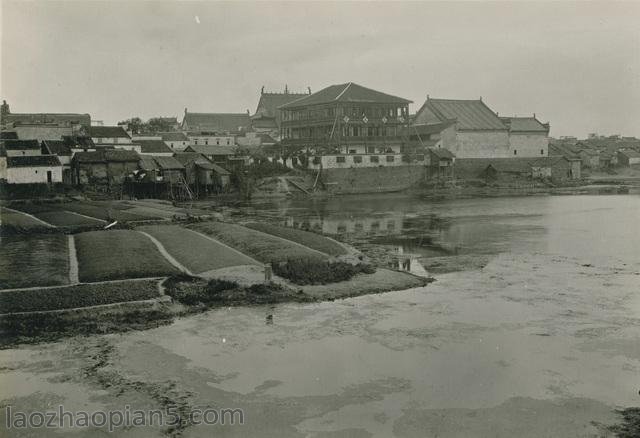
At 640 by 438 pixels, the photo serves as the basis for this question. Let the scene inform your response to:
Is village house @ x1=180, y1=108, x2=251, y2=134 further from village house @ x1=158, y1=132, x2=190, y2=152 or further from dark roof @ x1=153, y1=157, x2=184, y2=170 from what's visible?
dark roof @ x1=153, y1=157, x2=184, y2=170

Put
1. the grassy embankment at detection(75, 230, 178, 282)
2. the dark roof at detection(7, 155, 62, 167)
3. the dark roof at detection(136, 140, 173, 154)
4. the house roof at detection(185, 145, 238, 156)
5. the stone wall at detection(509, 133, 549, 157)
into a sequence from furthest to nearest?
the stone wall at detection(509, 133, 549, 157) → the house roof at detection(185, 145, 238, 156) → the dark roof at detection(136, 140, 173, 154) → the dark roof at detection(7, 155, 62, 167) → the grassy embankment at detection(75, 230, 178, 282)

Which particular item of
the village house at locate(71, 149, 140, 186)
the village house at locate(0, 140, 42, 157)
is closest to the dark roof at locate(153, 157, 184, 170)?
the village house at locate(71, 149, 140, 186)

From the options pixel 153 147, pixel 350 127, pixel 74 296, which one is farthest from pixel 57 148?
pixel 74 296

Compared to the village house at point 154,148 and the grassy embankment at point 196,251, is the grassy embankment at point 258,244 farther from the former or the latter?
the village house at point 154,148

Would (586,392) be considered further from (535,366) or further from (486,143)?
(486,143)

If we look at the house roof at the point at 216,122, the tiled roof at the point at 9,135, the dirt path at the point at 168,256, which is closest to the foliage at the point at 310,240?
the dirt path at the point at 168,256

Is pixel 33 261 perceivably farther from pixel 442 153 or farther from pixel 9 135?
pixel 442 153

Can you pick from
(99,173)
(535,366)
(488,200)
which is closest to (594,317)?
(535,366)
